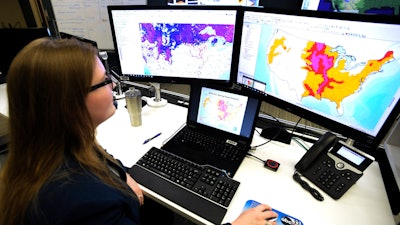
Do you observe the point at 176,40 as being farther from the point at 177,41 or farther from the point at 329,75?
the point at 329,75

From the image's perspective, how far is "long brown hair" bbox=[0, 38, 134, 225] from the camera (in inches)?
20.3

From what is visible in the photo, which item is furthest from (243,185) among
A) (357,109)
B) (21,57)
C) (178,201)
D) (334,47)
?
(21,57)

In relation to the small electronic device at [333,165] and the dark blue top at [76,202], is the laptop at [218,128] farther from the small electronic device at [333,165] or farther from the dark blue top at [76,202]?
the dark blue top at [76,202]

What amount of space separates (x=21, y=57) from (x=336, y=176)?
100cm

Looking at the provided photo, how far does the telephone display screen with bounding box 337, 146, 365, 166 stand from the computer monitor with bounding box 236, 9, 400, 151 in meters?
0.06

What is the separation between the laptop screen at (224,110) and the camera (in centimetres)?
97

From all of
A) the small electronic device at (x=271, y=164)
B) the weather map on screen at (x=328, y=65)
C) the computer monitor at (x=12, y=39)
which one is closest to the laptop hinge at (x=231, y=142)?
the small electronic device at (x=271, y=164)

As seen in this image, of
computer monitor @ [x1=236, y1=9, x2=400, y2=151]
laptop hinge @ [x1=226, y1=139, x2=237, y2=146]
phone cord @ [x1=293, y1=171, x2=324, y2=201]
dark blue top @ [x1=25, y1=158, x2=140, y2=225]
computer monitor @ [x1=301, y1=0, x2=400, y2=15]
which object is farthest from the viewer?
computer monitor @ [x1=301, y1=0, x2=400, y2=15]

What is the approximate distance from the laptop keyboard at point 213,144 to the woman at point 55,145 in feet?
1.49

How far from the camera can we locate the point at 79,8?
8.06 ft

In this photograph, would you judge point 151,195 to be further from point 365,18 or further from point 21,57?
point 365,18

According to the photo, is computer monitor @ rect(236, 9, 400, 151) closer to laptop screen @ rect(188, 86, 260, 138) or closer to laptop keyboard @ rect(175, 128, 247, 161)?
laptop screen @ rect(188, 86, 260, 138)

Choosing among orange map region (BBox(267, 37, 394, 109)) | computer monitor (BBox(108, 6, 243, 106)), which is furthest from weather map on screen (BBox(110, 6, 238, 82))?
orange map region (BBox(267, 37, 394, 109))

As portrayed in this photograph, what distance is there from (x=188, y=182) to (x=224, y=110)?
1.17 feet
